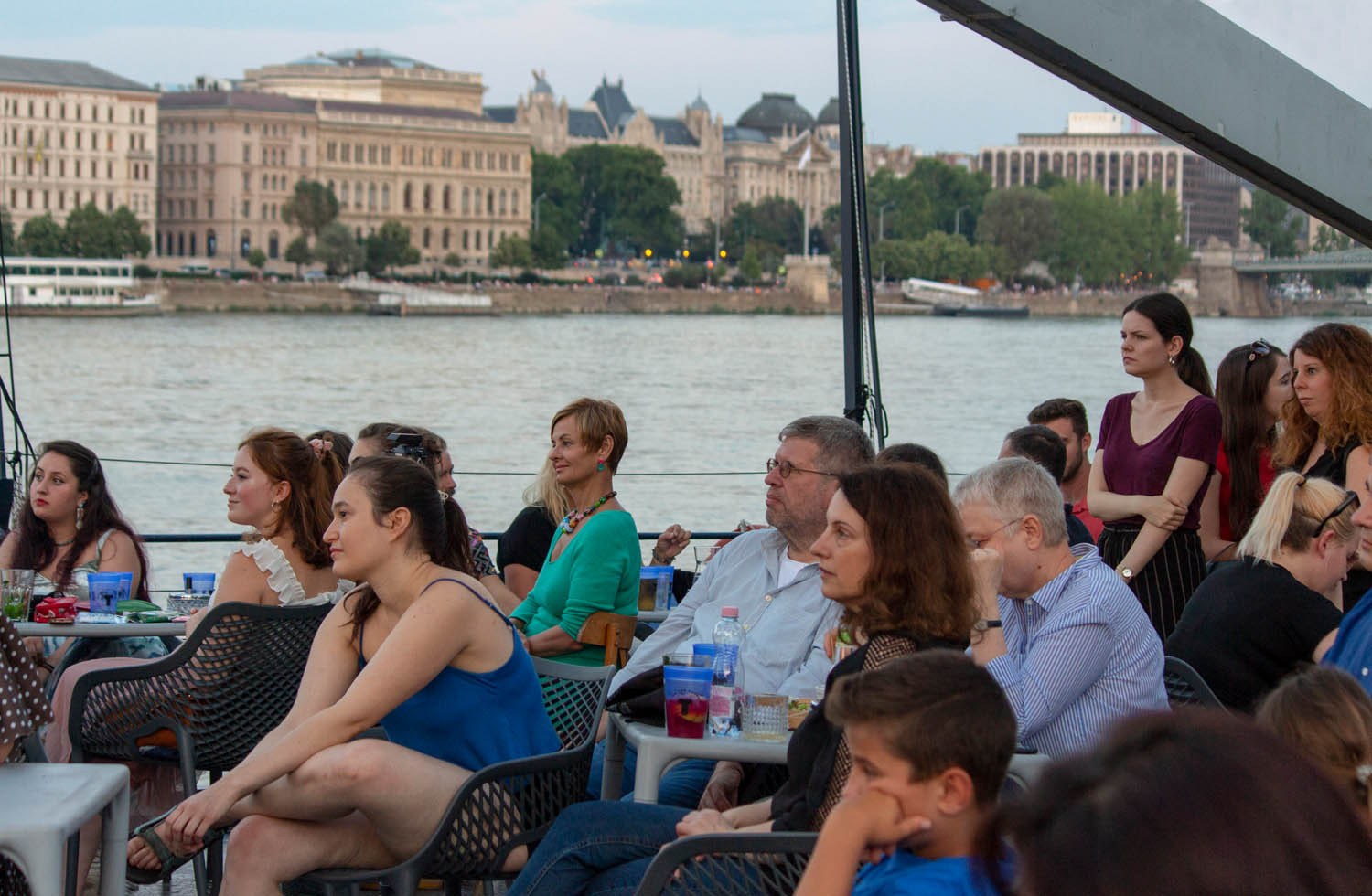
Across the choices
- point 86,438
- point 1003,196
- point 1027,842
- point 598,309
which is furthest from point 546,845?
point 598,309

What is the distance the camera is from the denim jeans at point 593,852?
1.67 m

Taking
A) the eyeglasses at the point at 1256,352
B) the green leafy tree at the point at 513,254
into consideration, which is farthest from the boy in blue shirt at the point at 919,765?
the green leafy tree at the point at 513,254

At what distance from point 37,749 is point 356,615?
401mm

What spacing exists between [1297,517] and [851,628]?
77 cm

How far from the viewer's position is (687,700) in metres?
1.90

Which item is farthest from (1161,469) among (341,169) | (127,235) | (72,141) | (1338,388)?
(341,169)

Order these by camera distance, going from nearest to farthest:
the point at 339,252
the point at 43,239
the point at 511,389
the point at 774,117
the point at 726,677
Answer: the point at 726,677, the point at 511,389, the point at 43,239, the point at 339,252, the point at 774,117

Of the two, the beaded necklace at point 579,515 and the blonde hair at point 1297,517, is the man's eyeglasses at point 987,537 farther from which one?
the beaded necklace at point 579,515

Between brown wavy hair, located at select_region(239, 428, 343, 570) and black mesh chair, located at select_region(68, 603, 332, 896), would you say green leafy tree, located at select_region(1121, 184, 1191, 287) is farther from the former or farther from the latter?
black mesh chair, located at select_region(68, 603, 332, 896)

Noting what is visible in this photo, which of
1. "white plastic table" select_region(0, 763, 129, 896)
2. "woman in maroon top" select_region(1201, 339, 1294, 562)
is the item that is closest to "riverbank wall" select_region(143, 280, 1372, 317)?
"woman in maroon top" select_region(1201, 339, 1294, 562)

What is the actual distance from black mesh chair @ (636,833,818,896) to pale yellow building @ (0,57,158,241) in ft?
201

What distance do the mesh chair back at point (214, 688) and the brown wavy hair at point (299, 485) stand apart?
22 cm

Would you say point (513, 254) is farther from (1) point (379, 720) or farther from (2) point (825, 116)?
(1) point (379, 720)

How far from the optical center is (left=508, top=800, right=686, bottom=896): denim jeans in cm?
167
